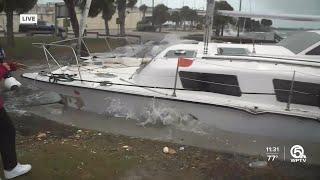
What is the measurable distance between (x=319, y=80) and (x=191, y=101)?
2.21 m

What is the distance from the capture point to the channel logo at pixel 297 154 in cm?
770

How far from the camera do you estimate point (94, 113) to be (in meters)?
10.1

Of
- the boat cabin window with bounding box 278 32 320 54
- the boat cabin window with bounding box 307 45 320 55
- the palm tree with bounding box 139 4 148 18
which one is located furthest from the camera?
the palm tree with bounding box 139 4 148 18

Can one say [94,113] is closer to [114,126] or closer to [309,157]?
[114,126]

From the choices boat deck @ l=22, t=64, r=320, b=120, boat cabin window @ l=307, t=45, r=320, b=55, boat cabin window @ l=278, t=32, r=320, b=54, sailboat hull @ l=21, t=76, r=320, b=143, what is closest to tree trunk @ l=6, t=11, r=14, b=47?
boat deck @ l=22, t=64, r=320, b=120

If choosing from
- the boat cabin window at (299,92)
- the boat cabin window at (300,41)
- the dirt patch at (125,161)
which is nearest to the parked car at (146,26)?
the boat cabin window at (300,41)

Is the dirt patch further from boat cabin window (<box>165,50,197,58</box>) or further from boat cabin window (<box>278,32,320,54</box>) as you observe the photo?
boat cabin window (<box>278,32,320,54</box>)

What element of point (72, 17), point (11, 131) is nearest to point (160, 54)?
point (11, 131)

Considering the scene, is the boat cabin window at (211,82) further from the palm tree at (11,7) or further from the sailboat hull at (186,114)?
the palm tree at (11,7)

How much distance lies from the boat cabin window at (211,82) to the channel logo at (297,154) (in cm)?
140

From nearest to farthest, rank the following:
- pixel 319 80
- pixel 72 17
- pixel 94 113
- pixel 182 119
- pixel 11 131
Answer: pixel 11 131 → pixel 319 80 → pixel 182 119 → pixel 94 113 → pixel 72 17

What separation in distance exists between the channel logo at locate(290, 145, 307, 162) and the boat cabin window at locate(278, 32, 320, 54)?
2509 millimetres

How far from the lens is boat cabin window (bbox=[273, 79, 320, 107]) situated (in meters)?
8.51

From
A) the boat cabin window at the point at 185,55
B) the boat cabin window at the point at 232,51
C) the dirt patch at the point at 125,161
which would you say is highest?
the boat cabin window at the point at 232,51
